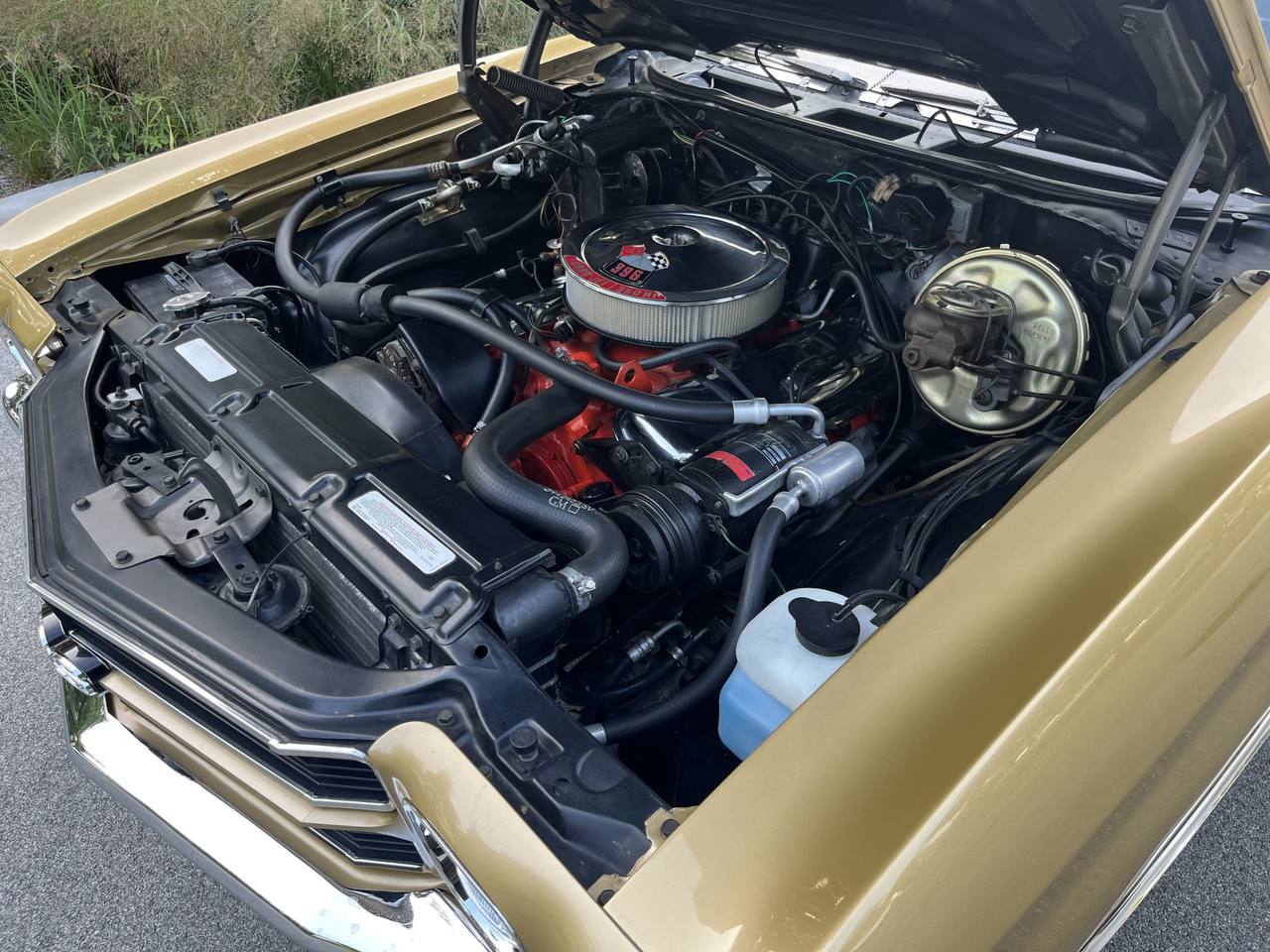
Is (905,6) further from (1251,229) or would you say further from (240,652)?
(240,652)

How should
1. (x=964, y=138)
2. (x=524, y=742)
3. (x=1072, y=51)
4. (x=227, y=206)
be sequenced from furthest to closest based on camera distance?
(x=227, y=206), (x=964, y=138), (x=1072, y=51), (x=524, y=742)

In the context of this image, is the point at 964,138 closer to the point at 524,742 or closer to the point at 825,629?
the point at 825,629

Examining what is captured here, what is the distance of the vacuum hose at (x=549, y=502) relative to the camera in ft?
3.70

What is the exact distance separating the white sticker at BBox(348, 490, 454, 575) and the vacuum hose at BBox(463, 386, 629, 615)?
0.15m

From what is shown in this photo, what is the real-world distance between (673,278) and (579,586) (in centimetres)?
70

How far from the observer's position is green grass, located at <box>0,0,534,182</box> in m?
4.55

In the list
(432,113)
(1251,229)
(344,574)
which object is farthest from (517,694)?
(432,113)

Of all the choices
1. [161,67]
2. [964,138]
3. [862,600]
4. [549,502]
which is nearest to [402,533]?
[549,502]

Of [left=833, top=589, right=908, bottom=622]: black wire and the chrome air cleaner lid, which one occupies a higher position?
the chrome air cleaner lid

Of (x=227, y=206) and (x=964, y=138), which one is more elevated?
(x=964, y=138)

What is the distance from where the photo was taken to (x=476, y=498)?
4.19 feet

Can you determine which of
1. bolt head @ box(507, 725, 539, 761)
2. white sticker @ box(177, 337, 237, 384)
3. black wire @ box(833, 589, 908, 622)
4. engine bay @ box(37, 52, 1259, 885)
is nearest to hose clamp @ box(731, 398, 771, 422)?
engine bay @ box(37, 52, 1259, 885)

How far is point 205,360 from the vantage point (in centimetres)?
148

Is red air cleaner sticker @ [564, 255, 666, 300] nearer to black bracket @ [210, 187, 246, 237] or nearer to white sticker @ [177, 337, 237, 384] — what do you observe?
white sticker @ [177, 337, 237, 384]
